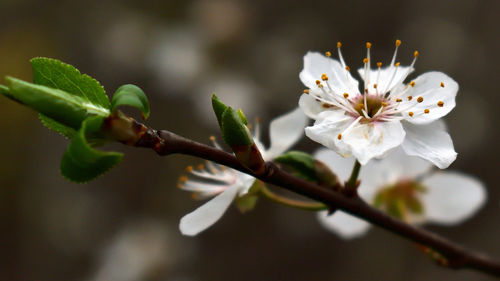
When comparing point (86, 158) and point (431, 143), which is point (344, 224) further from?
point (86, 158)

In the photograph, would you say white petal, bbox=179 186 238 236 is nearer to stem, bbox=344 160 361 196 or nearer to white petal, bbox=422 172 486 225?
stem, bbox=344 160 361 196

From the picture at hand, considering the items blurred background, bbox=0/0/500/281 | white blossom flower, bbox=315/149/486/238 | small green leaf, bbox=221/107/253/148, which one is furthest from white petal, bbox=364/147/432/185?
blurred background, bbox=0/0/500/281

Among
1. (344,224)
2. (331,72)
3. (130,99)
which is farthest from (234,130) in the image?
(344,224)

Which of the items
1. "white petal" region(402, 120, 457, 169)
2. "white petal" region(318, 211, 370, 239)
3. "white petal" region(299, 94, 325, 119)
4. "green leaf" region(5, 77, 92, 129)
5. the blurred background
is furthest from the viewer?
the blurred background

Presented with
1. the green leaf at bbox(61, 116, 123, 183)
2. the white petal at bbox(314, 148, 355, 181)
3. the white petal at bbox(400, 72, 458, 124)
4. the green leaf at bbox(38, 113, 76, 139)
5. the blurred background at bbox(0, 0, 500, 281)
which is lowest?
the blurred background at bbox(0, 0, 500, 281)

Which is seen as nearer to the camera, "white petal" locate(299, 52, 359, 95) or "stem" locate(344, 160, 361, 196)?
"stem" locate(344, 160, 361, 196)

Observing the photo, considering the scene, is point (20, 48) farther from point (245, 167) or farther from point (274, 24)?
point (245, 167)

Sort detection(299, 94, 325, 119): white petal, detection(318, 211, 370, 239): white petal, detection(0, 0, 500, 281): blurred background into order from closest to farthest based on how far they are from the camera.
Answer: detection(299, 94, 325, 119): white petal, detection(318, 211, 370, 239): white petal, detection(0, 0, 500, 281): blurred background
